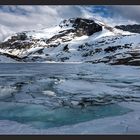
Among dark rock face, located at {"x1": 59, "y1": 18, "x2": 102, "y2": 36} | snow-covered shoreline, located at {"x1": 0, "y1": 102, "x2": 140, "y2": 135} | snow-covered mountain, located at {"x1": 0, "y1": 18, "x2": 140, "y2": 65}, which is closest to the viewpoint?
snow-covered shoreline, located at {"x1": 0, "y1": 102, "x2": 140, "y2": 135}

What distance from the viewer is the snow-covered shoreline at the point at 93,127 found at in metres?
7.04

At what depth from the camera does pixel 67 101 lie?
11.0 m

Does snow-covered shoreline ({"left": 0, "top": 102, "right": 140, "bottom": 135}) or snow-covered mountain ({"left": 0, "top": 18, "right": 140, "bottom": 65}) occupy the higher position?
snow-covered mountain ({"left": 0, "top": 18, "right": 140, "bottom": 65})

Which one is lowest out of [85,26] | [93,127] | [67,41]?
[93,127]

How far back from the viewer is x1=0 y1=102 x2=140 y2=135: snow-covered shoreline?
23.1 ft

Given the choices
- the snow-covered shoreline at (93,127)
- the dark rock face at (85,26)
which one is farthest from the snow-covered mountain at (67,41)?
the snow-covered shoreline at (93,127)

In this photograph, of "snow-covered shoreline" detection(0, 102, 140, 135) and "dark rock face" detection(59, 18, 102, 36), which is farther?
"dark rock face" detection(59, 18, 102, 36)

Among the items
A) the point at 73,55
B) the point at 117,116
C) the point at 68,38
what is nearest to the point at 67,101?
the point at 117,116

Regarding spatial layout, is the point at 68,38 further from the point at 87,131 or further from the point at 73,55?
the point at 87,131

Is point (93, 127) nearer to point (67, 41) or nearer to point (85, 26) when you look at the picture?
point (67, 41)

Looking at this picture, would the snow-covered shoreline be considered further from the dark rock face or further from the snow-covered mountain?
the dark rock face

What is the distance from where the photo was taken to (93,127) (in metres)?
7.45

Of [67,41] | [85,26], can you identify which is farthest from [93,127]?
[85,26]

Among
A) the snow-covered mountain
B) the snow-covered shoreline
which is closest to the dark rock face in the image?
the snow-covered mountain
